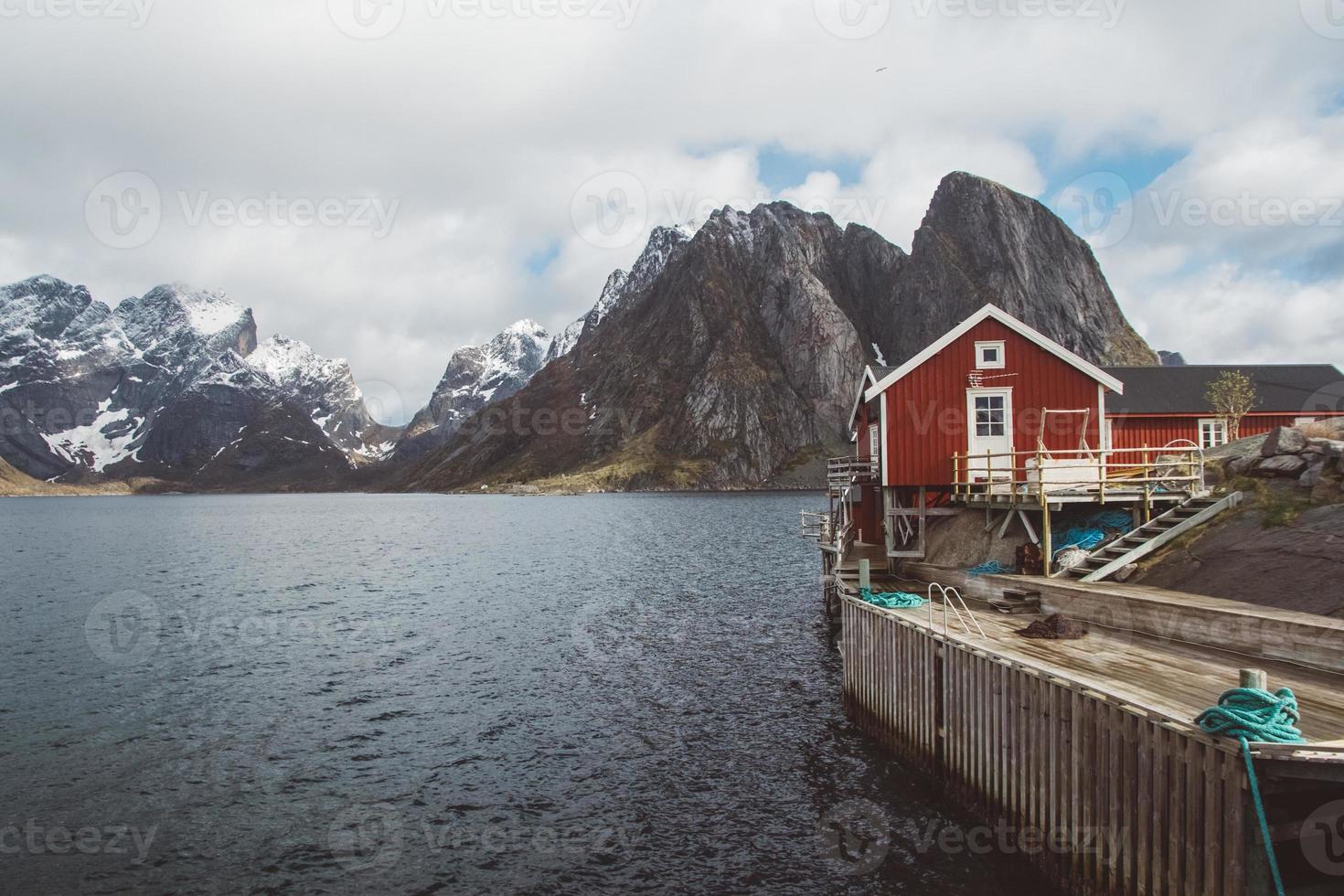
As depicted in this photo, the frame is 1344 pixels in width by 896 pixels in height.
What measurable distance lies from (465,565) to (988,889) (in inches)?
2374

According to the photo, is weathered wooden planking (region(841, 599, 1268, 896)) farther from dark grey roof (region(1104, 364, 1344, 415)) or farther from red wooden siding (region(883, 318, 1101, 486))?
dark grey roof (region(1104, 364, 1344, 415))

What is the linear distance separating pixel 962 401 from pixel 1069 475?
5994 millimetres

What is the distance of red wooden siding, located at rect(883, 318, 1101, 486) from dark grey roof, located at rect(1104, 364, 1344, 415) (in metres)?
25.8

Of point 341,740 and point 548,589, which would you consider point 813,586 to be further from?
point 341,740

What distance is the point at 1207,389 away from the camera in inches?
2308

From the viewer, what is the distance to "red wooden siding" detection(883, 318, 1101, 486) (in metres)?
33.2

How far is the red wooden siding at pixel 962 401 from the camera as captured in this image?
33.2m

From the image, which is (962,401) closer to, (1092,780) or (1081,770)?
(1081,770)

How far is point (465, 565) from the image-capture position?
228ft

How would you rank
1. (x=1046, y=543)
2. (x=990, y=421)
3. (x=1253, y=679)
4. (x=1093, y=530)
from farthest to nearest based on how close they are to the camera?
(x=990, y=421), (x=1093, y=530), (x=1046, y=543), (x=1253, y=679)

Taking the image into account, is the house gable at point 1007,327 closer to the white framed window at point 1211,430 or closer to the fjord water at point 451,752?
the fjord water at point 451,752

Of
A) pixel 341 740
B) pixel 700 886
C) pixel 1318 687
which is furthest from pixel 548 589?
pixel 1318 687

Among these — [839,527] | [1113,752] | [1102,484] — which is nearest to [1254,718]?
[1113,752]

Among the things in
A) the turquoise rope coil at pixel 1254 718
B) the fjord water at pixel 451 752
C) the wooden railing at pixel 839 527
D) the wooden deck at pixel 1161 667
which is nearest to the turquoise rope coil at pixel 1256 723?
the turquoise rope coil at pixel 1254 718
